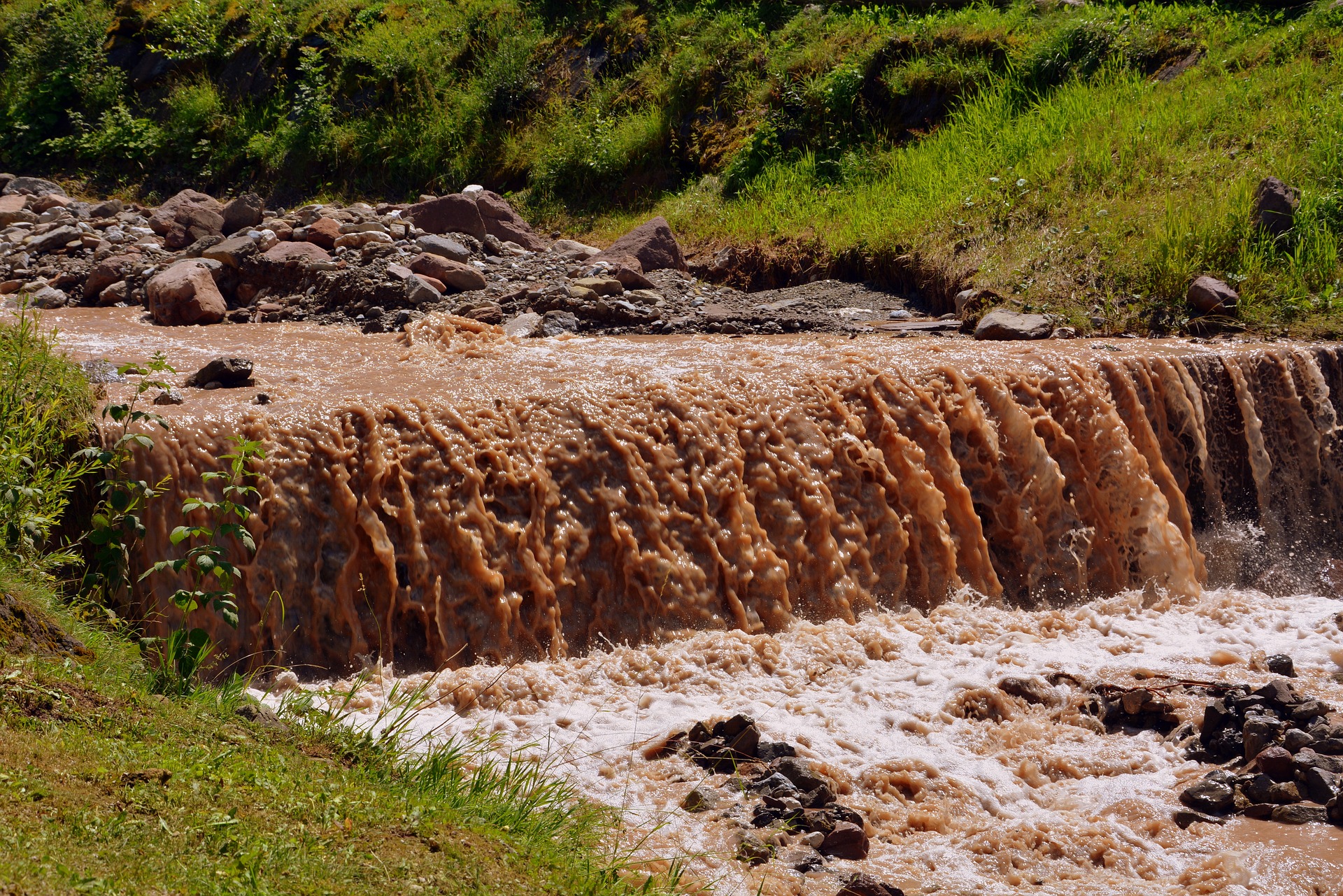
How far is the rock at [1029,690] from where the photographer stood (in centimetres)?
552

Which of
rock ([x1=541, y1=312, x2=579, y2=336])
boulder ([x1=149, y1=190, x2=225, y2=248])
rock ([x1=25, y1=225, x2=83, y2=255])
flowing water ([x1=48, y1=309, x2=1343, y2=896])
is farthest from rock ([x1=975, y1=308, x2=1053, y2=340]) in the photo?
rock ([x1=25, y1=225, x2=83, y2=255])

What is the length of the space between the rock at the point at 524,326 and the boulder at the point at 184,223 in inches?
164

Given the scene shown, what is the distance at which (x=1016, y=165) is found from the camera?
36.3 feet

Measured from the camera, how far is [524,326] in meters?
9.02

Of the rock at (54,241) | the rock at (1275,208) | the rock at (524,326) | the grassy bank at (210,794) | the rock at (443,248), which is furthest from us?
the rock at (54,241)

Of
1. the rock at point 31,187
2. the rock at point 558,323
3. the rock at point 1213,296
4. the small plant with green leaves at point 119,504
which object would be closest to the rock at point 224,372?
the small plant with green leaves at point 119,504

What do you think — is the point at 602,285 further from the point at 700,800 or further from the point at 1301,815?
the point at 1301,815

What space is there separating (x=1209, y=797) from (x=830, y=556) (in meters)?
2.43

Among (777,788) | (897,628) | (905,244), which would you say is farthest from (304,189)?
(777,788)

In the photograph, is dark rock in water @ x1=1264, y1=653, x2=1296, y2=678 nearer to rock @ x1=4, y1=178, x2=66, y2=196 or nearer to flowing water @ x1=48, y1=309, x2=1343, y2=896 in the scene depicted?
flowing water @ x1=48, y1=309, x2=1343, y2=896

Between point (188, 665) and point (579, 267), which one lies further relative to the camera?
point (579, 267)

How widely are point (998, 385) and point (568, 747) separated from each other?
Result: 3.90 metres

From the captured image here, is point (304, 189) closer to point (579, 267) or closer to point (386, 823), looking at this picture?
point (579, 267)

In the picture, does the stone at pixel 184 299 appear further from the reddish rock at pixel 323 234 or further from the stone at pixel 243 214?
the stone at pixel 243 214
